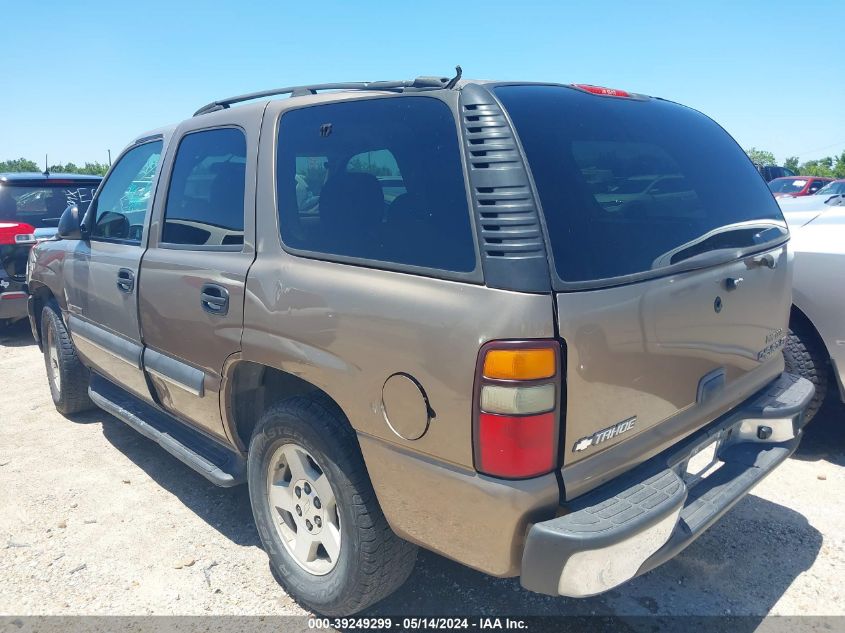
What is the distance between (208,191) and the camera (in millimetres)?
2979

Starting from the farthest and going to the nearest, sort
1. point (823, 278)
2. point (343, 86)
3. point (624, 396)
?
point (823, 278) < point (343, 86) < point (624, 396)

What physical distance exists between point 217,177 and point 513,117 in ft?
5.10

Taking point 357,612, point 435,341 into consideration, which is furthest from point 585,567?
point 357,612

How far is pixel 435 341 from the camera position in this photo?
1.85 metres

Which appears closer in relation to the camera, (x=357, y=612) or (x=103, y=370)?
(x=357, y=612)

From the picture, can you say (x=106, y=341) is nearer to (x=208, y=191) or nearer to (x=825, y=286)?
(x=208, y=191)

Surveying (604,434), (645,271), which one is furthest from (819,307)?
(604,434)

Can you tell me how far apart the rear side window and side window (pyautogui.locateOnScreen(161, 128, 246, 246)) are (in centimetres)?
30

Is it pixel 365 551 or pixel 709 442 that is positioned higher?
pixel 709 442

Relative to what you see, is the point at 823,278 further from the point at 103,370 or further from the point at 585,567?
the point at 103,370

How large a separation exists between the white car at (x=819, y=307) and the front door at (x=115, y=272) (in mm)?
3558

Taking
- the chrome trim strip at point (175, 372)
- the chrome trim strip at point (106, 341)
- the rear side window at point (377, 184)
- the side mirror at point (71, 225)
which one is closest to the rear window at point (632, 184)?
the rear side window at point (377, 184)

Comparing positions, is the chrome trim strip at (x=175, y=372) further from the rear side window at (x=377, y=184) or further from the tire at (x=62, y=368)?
the tire at (x=62, y=368)

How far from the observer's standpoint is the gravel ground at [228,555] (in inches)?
103
